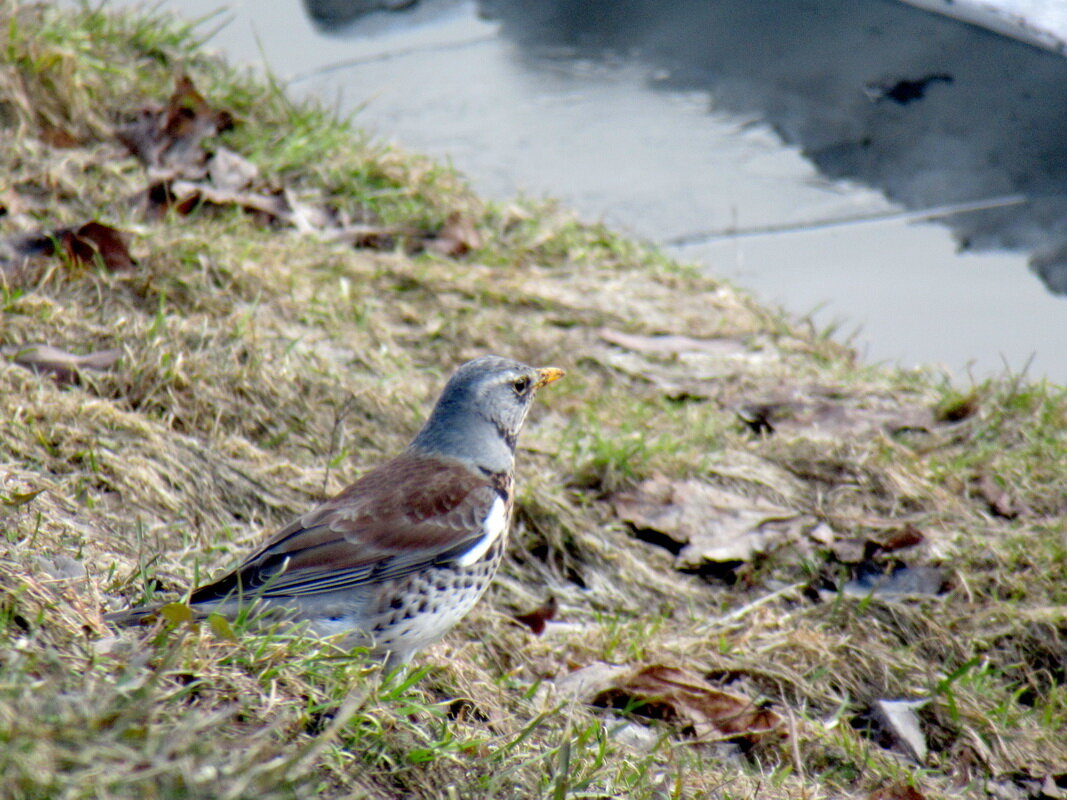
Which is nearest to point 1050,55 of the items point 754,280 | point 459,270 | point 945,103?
point 945,103

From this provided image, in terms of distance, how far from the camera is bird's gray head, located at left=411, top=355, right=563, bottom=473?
11.5 feet

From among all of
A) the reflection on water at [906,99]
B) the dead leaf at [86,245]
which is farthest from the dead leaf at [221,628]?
the reflection on water at [906,99]

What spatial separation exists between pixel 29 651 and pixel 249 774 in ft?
1.78

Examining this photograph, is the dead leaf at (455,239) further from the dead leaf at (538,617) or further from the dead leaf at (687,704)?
the dead leaf at (687,704)

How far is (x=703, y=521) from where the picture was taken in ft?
13.7

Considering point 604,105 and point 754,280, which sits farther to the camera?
point 604,105

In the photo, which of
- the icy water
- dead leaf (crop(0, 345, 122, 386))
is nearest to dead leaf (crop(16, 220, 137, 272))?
dead leaf (crop(0, 345, 122, 386))

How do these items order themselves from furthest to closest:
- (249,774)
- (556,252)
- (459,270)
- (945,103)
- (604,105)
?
(604,105) < (945,103) < (556,252) < (459,270) < (249,774)

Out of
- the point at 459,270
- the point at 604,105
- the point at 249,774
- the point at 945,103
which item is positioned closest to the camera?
the point at 249,774

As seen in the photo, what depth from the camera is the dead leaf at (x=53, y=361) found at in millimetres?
3854

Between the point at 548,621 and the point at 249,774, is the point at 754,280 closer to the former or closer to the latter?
the point at 548,621

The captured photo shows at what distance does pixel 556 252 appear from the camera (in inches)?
239

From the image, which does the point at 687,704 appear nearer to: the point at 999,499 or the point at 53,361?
the point at 999,499

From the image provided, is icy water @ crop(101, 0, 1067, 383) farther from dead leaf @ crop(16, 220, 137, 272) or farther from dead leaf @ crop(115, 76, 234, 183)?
dead leaf @ crop(16, 220, 137, 272)
